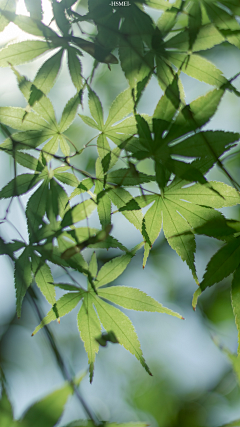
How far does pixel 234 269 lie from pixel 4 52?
0.94 m

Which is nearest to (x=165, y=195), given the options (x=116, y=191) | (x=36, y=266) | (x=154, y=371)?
(x=116, y=191)

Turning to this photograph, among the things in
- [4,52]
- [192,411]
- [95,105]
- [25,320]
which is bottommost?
[192,411]

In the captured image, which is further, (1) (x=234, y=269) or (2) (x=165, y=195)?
→ (2) (x=165, y=195)

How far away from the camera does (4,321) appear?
2.99 meters

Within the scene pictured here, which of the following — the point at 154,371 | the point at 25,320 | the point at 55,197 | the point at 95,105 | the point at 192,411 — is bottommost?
the point at 192,411

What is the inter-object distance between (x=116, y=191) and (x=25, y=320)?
9.33 ft

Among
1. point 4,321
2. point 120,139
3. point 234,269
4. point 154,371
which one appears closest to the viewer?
point 234,269

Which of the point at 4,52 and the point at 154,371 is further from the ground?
the point at 4,52

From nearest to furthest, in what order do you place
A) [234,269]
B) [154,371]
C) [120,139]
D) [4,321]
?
[234,269] < [120,139] < [4,321] < [154,371]

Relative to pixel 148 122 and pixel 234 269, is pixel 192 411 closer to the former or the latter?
pixel 234 269

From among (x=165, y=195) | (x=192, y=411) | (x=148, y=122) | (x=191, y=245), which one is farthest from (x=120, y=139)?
(x=192, y=411)

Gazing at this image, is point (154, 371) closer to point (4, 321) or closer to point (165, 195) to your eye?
point (4, 321)

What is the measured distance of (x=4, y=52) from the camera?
2.55ft

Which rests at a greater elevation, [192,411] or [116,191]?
[116,191]
